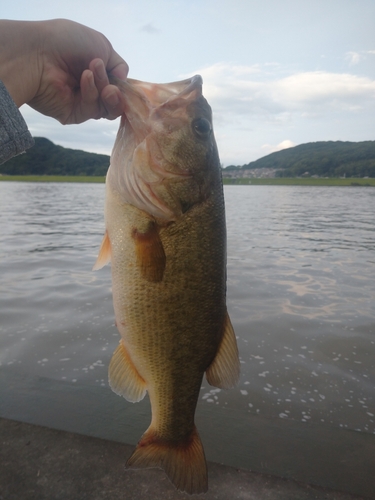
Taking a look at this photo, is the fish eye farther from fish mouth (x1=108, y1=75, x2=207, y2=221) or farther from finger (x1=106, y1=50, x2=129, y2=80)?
finger (x1=106, y1=50, x2=129, y2=80)

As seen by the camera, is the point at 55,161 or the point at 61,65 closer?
the point at 61,65

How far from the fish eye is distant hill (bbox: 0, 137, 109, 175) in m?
44.3

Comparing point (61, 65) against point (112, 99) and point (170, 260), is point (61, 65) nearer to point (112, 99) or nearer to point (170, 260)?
point (112, 99)

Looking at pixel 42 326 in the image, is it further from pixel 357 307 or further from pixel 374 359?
pixel 357 307

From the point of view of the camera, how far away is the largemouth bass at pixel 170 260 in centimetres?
210

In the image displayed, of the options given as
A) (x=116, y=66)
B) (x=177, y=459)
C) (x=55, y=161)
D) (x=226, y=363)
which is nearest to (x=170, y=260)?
(x=226, y=363)

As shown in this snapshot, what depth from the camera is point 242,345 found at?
6000 millimetres

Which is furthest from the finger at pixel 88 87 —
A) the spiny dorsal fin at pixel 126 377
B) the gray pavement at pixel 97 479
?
the gray pavement at pixel 97 479

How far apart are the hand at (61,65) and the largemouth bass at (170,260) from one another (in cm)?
24

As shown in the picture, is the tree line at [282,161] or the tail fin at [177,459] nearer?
the tail fin at [177,459]

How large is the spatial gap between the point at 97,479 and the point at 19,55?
8.79 feet

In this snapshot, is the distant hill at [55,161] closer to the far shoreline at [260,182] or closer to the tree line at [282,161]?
the tree line at [282,161]

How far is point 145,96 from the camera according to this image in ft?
7.09

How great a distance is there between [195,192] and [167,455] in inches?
58.8
